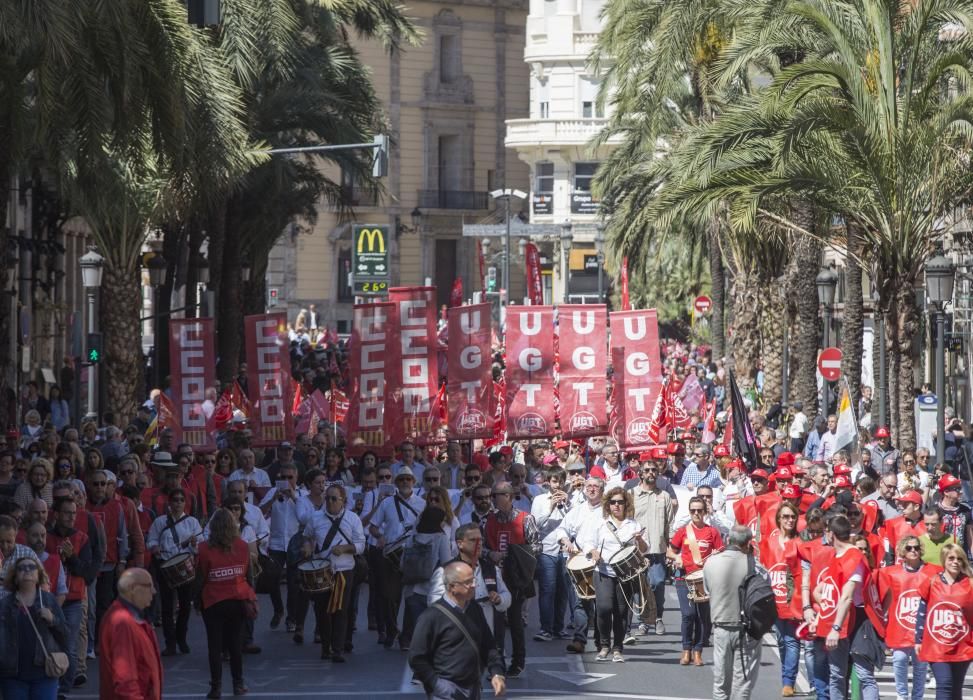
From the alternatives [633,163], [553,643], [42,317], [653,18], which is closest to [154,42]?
[553,643]

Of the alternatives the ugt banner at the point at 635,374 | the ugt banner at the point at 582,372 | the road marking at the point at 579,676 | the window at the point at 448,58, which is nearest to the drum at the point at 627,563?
the road marking at the point at 579,676

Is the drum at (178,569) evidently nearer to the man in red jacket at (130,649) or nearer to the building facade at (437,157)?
the man in red jacket at (130,649)

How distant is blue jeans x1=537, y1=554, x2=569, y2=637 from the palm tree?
699 centimetres

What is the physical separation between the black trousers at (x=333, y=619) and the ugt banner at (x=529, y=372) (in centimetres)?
573

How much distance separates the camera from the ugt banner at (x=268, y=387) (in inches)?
891

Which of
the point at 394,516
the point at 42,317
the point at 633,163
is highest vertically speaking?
the point at 633,163

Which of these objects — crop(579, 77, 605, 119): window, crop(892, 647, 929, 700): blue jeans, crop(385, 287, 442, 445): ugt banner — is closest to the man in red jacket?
crop(892, 647, 929, 700): blue jeans

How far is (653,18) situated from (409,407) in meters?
12.6

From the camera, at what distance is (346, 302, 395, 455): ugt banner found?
2147 centimetres

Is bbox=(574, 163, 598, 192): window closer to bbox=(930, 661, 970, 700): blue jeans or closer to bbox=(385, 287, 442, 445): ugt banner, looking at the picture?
bbox=(385, 287, 442, 445): ugt banner

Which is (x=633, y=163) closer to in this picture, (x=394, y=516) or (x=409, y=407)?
(x=409, y=407)

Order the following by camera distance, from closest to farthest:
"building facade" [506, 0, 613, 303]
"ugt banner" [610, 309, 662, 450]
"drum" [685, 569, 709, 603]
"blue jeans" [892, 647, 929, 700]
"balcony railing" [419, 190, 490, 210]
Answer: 1. "blue jeans" [892, 647, 929, 700]
2. "drum" [685, 569, 709, 603]
3. "ugt banner" [610, 309, 662, 450]
4. "building facade" [506, 0, 613, 303]
5. "balcony railing" [419, 190, 490, 210]

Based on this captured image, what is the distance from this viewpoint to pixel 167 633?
15.8m

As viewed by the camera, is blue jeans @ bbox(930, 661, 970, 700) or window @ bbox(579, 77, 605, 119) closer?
blue jeans @ bbox(930, 661, 970, 700)
